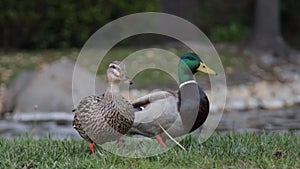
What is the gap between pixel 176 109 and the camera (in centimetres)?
542

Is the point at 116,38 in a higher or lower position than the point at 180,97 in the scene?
higher

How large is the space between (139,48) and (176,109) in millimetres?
11313

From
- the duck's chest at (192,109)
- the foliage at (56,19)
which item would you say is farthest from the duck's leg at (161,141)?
the foliage at (56,19)

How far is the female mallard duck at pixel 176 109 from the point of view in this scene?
539cm

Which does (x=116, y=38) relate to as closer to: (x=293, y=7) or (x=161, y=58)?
(x=161, y=58)

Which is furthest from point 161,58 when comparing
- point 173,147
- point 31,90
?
point 173,147

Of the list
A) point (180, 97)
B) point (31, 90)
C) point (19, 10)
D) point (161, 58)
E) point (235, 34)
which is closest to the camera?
point (180, 97)

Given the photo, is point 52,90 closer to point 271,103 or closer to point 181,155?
point 271,103

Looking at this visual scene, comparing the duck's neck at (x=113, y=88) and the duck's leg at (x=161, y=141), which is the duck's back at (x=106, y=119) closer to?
the duck's neck at (x=113, y=88)

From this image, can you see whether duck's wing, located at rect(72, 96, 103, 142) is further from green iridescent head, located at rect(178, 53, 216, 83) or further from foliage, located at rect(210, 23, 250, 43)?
foliage, located at rect(210, 23, 250, 43)

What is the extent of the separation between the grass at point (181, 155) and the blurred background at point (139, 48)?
3.37 meters

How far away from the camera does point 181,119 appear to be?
539 centimetres

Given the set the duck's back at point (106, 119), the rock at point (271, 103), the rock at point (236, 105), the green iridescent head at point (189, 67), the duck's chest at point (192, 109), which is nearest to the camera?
the duck's back at point (106, 119)

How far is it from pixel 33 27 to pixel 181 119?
11.3m
